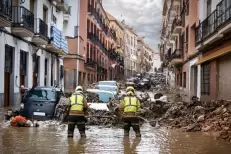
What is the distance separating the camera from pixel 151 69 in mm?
146250

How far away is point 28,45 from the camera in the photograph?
25.3 m

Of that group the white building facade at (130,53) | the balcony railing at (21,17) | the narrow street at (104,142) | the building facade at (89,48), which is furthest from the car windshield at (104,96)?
the white building facade at (130,53)


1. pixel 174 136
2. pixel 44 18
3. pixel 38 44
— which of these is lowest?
pixel 174 136

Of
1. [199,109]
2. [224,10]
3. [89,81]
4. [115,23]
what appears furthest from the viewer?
[115,23]

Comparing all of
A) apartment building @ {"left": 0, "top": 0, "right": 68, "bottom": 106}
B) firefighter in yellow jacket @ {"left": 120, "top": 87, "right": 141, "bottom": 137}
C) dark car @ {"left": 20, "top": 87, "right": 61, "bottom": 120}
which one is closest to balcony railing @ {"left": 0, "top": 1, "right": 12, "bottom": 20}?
apartment building @ {"left": 0, "top": 0, "right": 68, "bottom": 106}

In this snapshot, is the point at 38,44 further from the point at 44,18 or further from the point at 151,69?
the point at 151,69

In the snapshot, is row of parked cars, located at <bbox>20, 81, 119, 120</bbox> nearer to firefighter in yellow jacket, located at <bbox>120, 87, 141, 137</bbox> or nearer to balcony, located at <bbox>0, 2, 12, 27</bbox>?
balcony, located at <bbox>0, 2, 12, 27</bbox>

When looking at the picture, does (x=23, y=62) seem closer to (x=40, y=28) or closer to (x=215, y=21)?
(x=40, y=28)

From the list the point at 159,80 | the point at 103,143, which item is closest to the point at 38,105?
the point at 103,143

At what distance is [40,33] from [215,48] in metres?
10.6

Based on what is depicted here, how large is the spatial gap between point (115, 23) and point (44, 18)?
171 ft

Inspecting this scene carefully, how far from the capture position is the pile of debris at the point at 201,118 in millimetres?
14227

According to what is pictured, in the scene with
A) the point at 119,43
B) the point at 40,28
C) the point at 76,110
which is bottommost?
Result: the point at 76,110

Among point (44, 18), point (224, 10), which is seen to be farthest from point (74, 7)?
point (224, 10)
